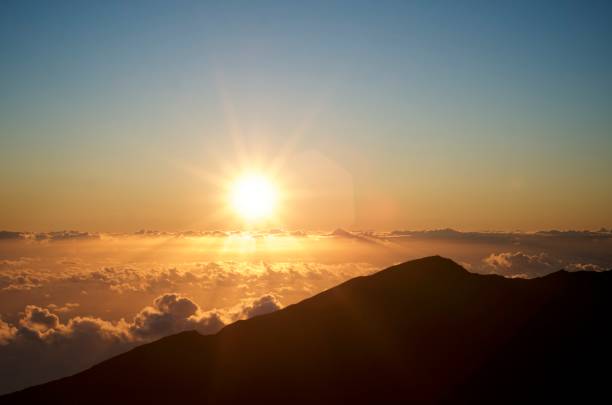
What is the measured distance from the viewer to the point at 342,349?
88.3 meters

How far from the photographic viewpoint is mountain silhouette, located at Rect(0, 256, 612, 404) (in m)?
70.8

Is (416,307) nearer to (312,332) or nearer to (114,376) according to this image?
(312,332)

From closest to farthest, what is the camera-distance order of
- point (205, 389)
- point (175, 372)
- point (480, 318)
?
point (480, 318) < point (205, 389) < point (175, 372)

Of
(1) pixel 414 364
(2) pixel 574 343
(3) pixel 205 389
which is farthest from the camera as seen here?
(3) pixel 205 389

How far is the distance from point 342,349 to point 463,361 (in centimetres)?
2234

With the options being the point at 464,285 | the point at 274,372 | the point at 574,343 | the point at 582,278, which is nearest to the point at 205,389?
the point at 274,372

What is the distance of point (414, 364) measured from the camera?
78.3 meters

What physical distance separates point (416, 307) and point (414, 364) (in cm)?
1828

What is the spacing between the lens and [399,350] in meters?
82.8

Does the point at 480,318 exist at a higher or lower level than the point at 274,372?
higher

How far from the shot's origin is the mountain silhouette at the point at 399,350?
232 ft

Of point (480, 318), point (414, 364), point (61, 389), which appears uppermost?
point (480, 318)

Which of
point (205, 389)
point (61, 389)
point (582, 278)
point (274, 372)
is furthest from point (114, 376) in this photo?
point (582, 278)

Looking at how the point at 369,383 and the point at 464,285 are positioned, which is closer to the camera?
the point at 369,383
